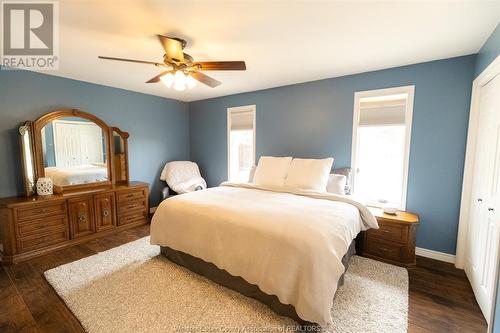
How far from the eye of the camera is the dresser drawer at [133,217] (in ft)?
11.7

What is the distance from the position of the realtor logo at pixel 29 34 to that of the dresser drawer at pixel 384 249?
3746 mm

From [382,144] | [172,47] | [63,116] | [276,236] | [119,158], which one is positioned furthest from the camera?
[119,158]

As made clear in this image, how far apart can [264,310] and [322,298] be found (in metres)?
0.58

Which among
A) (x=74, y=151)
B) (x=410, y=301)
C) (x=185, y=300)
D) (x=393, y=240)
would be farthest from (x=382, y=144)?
(x=74, y=151)

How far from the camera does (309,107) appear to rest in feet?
11.7

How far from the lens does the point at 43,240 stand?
2.80 m

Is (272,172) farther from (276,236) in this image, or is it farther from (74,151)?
Answer: (74,151)

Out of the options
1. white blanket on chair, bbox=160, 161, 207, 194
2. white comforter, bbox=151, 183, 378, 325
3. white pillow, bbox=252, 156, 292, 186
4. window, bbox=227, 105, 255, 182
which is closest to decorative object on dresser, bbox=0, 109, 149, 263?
white blanket on chair, bbox=160, 161, 207, 194

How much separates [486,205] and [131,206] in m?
4.44

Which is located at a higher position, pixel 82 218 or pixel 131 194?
pixel 131 194

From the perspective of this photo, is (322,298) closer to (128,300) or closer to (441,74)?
(128,300)

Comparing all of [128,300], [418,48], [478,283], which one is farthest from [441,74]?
[128,300]

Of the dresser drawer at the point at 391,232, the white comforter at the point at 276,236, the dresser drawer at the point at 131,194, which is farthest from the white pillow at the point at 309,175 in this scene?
the dresser drawer at the point at 131,194

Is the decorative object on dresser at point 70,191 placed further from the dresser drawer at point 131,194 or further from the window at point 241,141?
the window at point 241,141
